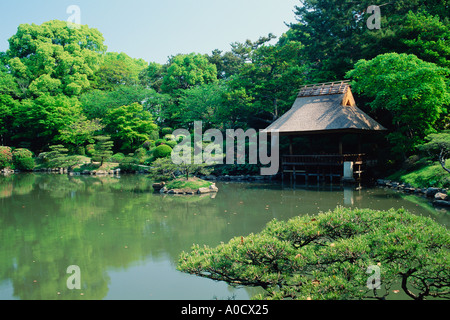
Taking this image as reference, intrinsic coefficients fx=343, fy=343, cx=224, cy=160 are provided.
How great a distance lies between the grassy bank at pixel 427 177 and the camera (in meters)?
10.7

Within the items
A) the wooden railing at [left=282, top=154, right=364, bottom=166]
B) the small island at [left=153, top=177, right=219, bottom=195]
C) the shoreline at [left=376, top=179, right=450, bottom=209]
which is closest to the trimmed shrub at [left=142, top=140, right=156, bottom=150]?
the small island at [left=153, top=177, right=219, bottom=195]

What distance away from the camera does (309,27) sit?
76.9ft

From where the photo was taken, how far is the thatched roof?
568 inches

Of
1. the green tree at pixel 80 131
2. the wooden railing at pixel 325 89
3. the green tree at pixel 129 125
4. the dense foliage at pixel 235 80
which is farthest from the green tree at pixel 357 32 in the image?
the green tree at pixel 80 131

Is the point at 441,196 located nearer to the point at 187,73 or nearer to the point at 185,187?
the point at 185,187

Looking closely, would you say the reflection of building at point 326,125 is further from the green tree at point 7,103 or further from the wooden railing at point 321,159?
the green tree at point 7,103

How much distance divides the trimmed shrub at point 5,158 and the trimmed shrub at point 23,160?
27 centimetres

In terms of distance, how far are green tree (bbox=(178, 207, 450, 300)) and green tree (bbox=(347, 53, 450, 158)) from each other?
33.5 feet

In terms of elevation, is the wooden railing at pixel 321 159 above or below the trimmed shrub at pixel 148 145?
below

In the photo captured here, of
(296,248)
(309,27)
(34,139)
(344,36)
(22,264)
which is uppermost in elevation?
(309,27)

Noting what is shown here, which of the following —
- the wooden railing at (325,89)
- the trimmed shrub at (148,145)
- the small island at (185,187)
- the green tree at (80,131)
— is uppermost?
the wooden railing at (325,89)

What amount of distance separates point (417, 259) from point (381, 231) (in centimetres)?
42
